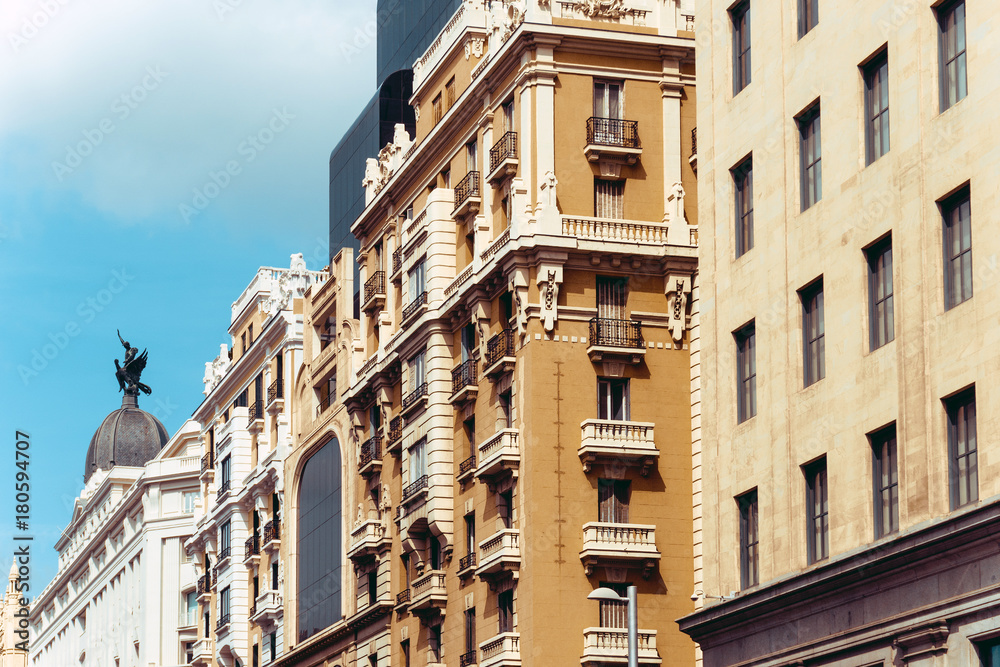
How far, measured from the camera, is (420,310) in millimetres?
71688

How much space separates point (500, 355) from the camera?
211 feet

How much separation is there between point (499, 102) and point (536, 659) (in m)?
20.0

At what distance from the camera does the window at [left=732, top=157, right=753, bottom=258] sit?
4759 cm

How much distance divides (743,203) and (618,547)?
52.1 ft

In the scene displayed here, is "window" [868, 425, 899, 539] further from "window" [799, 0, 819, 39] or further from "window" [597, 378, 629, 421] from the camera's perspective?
"window" [597, 378, 629, 421]

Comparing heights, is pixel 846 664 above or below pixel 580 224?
below

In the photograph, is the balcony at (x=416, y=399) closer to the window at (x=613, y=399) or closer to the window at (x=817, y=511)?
the window at (x=613, y=399)

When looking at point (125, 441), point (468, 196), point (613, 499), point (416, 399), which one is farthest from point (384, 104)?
point (125, 441)

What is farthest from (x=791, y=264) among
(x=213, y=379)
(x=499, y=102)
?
(x=213, y=379)

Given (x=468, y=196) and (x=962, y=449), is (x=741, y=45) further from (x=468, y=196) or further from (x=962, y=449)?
(x=468, y=196)

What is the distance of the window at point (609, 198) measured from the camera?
63.8 metres

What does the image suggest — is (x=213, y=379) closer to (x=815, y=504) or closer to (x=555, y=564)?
(x=555, y=564)

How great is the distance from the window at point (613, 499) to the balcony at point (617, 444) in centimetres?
68

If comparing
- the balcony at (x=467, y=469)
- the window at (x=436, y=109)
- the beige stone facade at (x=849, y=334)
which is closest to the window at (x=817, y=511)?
the beige stone facade at (x=849, y=334)
